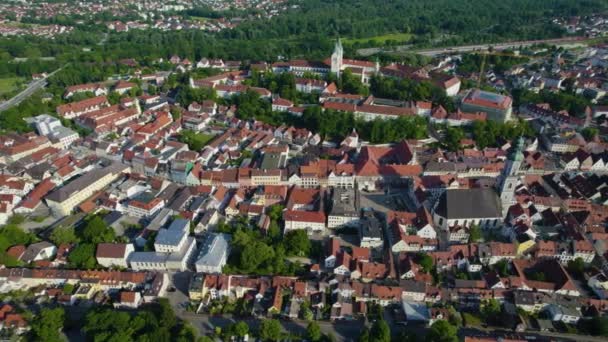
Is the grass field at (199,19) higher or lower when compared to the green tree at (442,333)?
higher

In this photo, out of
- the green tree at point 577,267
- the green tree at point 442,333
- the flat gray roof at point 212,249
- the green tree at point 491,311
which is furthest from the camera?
the green tree at point 577,267

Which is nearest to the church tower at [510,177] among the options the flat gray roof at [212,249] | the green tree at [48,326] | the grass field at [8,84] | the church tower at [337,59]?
the flat gray roof at [212,249]

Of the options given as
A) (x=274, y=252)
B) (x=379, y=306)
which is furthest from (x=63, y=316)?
(x=379, y=306)

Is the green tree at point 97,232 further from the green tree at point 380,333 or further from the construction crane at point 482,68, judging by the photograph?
the construction crane at point 482,68

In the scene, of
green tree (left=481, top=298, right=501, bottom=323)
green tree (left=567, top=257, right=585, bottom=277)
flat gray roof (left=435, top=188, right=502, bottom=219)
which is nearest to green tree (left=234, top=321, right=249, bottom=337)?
green tree (left=481, top=298, right=501, bottom=323)

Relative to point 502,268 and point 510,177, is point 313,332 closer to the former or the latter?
point 502,268

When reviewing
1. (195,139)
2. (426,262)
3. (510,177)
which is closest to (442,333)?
(426,262)

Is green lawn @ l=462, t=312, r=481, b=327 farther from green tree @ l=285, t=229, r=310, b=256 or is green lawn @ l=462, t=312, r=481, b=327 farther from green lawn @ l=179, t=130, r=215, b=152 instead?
green lawn @ l=179, t=130, r=215, b=152

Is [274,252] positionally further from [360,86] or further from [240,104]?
[360,86]
